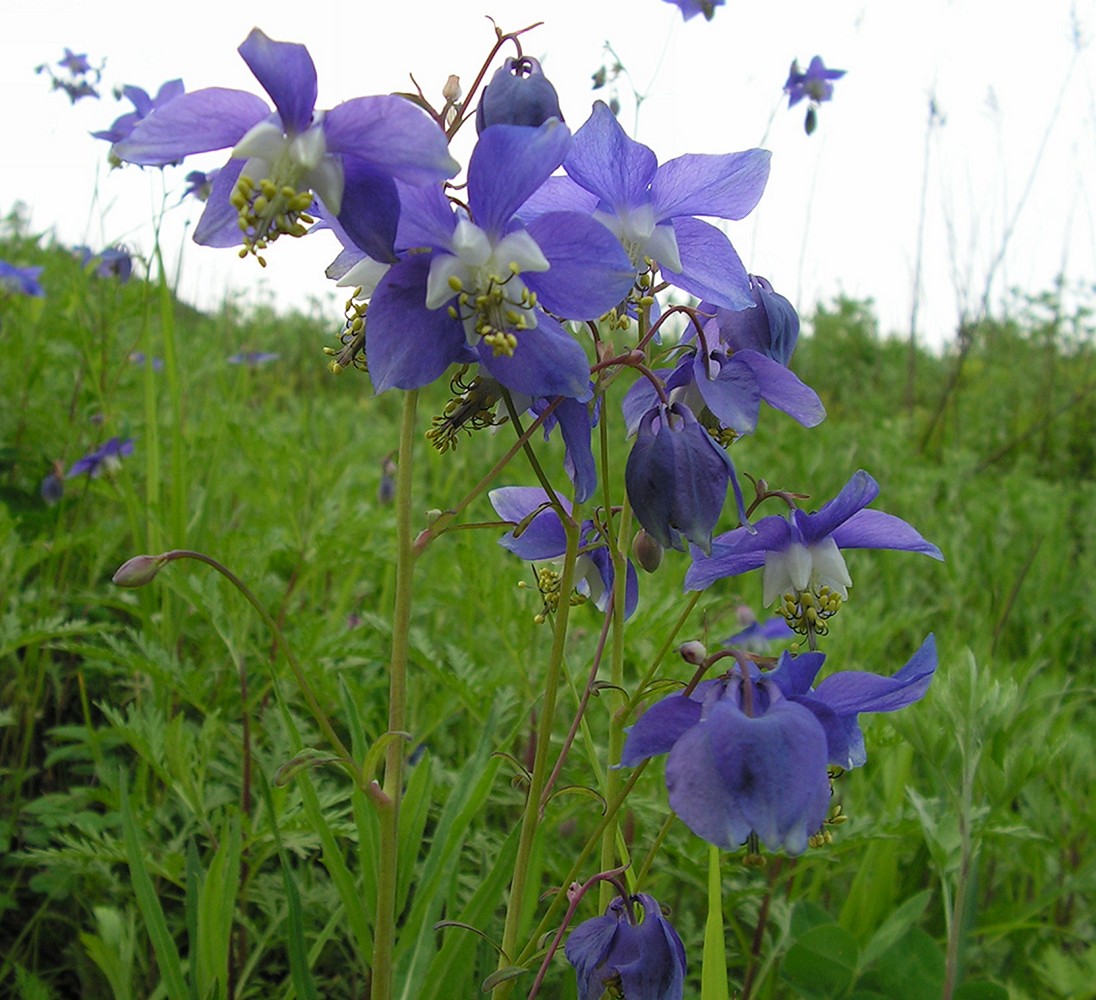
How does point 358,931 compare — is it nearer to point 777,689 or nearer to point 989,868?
point 777,689

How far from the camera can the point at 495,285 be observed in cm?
89

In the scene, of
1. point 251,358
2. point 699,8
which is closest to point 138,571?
point 699,8

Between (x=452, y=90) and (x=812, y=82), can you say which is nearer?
(x=452, y=90)

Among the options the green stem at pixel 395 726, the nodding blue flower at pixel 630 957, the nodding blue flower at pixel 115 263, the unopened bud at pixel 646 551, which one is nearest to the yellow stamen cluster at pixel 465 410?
the green stem at pixel 395 726

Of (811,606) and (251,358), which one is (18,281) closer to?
(251,358)

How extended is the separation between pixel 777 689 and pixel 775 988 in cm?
99

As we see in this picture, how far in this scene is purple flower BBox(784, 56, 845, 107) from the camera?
9.91ft

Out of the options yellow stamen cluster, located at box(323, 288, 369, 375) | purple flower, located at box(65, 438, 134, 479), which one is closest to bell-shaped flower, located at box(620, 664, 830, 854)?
yellow stamen cluster, located at box(323, 288, 369, 375)

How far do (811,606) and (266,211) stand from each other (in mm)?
701

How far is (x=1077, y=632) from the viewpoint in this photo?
323 centimetres

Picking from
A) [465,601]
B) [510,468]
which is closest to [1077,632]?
[510,468]

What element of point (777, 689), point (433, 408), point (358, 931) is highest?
point (433, 408)

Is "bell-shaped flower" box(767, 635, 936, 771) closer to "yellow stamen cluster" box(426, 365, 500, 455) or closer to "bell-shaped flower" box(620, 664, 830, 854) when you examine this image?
"bell-shaped flower" box(620, 664, 830, 854)

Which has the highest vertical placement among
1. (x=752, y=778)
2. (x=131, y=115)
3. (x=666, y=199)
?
(x=131, y=115)
